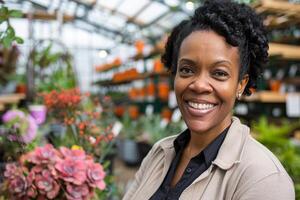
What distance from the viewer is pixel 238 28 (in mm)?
898

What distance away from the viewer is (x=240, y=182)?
2.60 feet

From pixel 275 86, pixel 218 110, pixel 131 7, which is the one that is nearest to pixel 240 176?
pixel 218 110

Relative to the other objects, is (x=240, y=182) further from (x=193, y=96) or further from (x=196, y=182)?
(x=193, y=96)

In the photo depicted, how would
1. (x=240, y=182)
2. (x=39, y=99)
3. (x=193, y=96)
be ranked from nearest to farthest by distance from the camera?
(x=240, y=182)
(x=193, y=96)
(x=39, y=99)

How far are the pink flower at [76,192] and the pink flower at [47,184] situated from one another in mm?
31

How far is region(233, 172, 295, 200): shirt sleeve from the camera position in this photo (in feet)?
2.43

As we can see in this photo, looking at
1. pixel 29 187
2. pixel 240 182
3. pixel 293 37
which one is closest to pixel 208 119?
pixel 240 182

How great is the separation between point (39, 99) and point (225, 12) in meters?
1.51

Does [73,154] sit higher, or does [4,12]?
[4,12]

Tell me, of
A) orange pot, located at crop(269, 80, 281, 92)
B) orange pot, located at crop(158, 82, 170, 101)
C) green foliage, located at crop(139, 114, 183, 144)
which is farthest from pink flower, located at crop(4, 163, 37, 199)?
orange pot, located at crop(158, 82, 170, 101)

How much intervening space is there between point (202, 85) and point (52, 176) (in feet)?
1.42

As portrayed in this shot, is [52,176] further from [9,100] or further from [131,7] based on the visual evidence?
[131,7]

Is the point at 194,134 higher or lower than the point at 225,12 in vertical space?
lower

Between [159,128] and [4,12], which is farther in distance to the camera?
[159,128]
